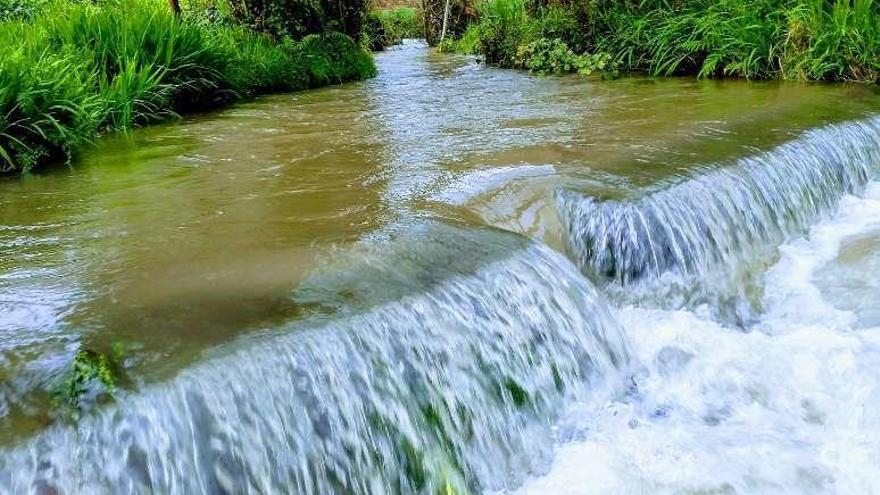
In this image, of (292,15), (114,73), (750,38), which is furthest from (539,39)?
(114,73)

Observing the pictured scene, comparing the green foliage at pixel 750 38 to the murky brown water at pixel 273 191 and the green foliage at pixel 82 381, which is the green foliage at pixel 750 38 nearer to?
the murky brown water at pixel 273 191

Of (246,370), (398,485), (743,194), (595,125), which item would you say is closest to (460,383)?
(398,485)

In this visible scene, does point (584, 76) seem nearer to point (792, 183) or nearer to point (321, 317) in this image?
point (792, 183)

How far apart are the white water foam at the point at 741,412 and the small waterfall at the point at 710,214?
0.28 m

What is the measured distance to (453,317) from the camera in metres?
2.65

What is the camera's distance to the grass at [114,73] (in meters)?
4.67

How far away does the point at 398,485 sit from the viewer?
90.2 inches

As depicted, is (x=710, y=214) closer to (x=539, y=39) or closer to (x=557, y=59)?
(x=557, y=59)

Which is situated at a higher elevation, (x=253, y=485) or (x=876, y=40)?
(x=876, y=40)

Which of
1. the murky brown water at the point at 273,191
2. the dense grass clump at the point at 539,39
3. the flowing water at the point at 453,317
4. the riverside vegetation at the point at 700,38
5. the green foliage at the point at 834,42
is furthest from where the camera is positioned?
the dense grass clump at the point at 539,39

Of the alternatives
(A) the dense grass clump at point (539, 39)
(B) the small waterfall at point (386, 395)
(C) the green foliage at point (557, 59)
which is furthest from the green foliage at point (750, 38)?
(B) the small waterfall at point (386, 395)

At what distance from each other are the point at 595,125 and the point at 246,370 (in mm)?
3964

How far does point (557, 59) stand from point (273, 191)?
22.7 feet

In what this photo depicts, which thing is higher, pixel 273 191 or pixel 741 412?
pixel 273 191
